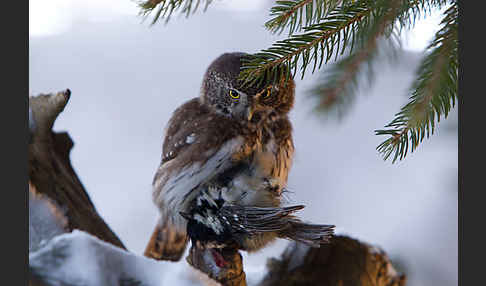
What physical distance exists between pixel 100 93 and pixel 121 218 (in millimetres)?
195

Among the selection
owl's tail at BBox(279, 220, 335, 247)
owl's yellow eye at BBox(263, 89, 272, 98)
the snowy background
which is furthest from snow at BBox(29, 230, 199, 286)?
owl's yellow eye at BBox(263, 89, 272, 98)

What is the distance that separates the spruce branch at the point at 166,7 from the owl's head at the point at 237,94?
3.2 inches

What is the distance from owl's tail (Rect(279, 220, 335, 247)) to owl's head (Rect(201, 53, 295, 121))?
0.16 metres

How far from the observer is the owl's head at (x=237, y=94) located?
607mm

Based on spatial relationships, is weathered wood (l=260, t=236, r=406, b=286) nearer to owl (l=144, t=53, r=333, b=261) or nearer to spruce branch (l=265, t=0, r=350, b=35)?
owl (l=144, t=53, r=333, b=261)

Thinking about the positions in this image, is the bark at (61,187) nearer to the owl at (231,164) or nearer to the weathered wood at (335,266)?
the owl at (231,164)

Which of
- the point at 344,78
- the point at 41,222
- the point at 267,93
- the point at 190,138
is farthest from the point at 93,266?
the point at 344,78

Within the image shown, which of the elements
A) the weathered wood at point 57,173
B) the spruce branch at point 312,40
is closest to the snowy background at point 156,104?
the weathered wood at point 57,173

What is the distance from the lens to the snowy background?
675mm

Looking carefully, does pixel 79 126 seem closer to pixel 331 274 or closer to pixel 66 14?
pixel 66 14

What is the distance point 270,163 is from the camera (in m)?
0.66

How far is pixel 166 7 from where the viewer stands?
2.02ft

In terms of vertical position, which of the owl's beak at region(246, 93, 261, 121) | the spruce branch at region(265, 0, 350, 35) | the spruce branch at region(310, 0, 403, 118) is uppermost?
the spruce branch at region(265, 0, 350, 35)
